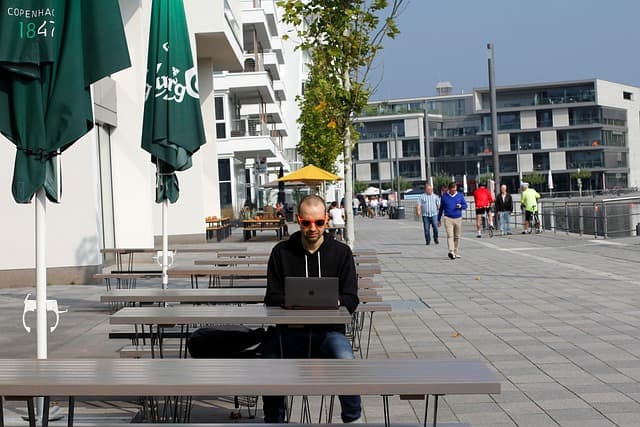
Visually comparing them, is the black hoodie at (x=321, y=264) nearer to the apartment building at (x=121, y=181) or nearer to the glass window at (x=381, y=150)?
A: the apartment building at (x=121, y=181)

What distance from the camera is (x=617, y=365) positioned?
7.89m

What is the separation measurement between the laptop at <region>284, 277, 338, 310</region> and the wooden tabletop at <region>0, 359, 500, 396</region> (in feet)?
4.91

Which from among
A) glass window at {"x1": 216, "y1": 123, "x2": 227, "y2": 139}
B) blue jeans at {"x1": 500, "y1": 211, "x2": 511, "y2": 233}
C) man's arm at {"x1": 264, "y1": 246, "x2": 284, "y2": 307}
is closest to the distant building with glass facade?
glass window at {"x1": 216, "y1": 123, "x2": 227, "y2": 139}

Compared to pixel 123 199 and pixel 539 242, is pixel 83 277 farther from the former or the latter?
pixel 539 242

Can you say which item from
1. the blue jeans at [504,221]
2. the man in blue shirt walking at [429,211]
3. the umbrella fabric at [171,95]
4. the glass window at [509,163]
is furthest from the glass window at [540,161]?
the umbrella fabric at [171,95]

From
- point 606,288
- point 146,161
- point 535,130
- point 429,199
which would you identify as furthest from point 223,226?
point 535,130

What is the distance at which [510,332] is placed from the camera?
9.94 m

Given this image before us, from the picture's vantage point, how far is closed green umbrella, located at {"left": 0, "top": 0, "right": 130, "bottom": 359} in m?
5.62

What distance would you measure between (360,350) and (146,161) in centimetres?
1499

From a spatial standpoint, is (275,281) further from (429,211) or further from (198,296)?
(429,211)

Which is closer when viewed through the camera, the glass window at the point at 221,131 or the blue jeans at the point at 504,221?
the blue jeans at the point at 504,221

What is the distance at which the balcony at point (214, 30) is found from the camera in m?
28.5

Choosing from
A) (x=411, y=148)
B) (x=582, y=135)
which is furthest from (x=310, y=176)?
(x=411, y=148)

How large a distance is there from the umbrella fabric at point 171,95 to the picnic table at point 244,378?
6.02m
